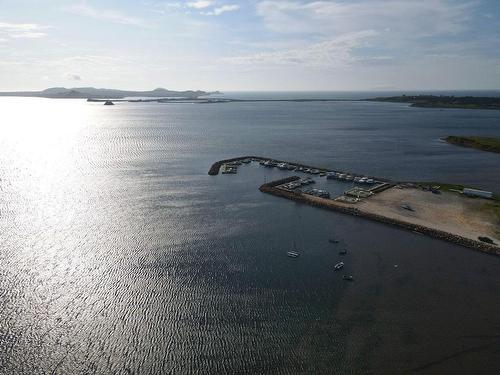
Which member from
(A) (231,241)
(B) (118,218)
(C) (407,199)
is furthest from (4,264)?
(C) (407,199)

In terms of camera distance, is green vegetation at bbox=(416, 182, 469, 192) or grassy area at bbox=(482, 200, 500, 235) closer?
grassy area at bbox=(482, 200, 500, 235)

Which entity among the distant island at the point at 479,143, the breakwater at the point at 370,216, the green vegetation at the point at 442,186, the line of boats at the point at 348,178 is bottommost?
the breakwater at the point at 370,216

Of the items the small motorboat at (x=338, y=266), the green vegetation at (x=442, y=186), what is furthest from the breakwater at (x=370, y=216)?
the green vegetation at (x=442, y=186)

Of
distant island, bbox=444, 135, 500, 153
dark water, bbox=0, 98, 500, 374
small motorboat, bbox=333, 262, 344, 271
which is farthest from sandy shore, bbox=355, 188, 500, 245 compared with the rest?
distant island, bbox=444, 135, 500, 153

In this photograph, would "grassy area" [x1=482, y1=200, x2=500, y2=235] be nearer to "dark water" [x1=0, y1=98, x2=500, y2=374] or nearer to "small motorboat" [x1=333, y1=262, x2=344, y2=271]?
"dark water" [x1=0, y1=98, x2=500, y2=374]

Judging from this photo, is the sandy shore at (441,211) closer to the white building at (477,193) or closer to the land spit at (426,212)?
the land spit at (426,212)

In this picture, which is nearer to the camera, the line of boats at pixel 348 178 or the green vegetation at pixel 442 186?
the green vegetation at pixel 442 186

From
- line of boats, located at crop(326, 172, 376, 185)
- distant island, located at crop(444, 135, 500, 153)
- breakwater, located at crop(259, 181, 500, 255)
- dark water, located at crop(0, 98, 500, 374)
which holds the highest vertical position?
distant island, located at crop(444, 135, 500, 153)

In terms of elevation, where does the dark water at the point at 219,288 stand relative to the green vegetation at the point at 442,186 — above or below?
below

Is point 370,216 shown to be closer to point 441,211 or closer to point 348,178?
point 441,211
